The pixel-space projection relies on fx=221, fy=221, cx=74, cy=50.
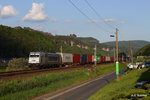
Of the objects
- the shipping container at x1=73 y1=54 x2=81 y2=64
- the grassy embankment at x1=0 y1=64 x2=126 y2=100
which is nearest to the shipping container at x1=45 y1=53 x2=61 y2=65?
the shipping container at x1=73 y1=54 x2=81 y2=64

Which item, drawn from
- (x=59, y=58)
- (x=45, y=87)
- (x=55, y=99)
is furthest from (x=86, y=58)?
(x=55, y=99)

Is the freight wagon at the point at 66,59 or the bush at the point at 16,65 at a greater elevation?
the freight wagon at the point at 66,59

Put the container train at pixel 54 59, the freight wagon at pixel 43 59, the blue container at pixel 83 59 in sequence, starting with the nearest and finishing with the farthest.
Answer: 1. the freight wagon at pixel 43 59
2. the container train at pixel 54 59
3. the blue container at pixel 83 59

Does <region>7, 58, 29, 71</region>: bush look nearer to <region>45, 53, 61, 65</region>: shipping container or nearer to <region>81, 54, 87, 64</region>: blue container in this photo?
<region>45, 53, 61, 65</region>: shipping container

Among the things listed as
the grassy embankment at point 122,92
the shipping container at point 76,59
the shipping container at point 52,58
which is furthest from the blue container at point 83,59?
the grassy embankment at point 122,92

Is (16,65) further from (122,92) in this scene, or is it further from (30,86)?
(122,92)

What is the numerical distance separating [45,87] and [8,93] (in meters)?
5.90

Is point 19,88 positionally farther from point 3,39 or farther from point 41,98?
point 3,39

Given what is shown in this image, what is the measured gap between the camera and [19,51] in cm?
9525

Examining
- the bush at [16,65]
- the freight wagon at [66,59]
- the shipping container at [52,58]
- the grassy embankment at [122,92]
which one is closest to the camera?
the grassy embankment at [122,92]

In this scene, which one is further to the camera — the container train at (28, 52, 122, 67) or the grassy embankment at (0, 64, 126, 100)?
the container train at (28, 52, 122, 67)

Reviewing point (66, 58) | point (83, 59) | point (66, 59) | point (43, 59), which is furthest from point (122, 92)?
point (83, 59)

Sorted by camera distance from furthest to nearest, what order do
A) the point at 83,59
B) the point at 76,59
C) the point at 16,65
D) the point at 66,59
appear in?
the point at 83,59 < the point at 76,59 < the point at 66,59 < the point at 16,65

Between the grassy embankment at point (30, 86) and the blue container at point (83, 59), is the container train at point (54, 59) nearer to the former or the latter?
the blue container at point (83, 59)
